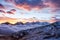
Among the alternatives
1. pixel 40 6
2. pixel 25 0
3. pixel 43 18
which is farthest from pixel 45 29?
pixel 25 0


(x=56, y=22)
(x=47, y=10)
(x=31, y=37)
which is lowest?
(x=31, y=37)

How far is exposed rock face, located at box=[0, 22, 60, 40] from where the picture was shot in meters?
2.11

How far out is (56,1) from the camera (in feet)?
7.25

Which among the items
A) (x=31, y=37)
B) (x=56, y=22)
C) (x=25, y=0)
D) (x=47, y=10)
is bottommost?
(x=31, y=37)

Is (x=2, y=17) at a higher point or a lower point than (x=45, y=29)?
higher

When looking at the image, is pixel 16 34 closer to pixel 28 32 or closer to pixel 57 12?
pixel 28 32

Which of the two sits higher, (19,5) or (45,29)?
(19,5)

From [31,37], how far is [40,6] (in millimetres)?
412

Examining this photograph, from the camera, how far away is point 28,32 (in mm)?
2133

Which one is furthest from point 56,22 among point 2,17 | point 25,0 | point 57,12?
point 2,17

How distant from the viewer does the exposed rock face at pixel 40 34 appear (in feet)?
6.93

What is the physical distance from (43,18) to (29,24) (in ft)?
0.65

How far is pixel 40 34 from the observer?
2.13 meters

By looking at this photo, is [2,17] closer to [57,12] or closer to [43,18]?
[43,18]
